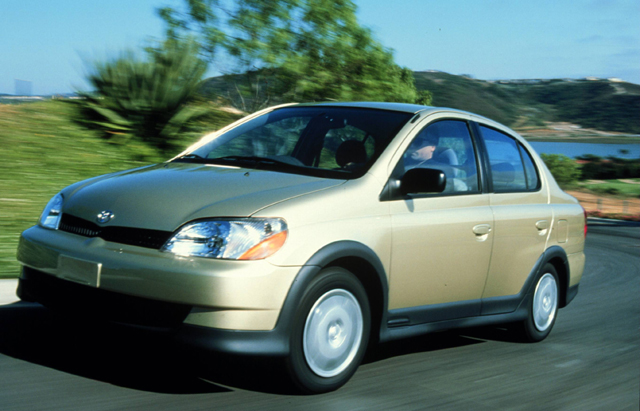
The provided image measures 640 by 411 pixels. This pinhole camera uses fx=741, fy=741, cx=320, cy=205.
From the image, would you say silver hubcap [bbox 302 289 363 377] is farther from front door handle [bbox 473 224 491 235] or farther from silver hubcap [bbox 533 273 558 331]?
silver hubcap [bbox 533 273 558 331]

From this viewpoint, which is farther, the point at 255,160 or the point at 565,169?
the point at 565,169

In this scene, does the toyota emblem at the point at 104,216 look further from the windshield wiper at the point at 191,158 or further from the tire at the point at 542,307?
the tire at the point at 542,307

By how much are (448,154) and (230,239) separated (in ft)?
6.62

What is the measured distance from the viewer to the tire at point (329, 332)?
3873 millimetres

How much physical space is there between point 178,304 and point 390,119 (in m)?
2.06

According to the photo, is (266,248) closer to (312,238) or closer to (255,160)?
(312,238)

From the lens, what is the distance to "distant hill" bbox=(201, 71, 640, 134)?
478ft

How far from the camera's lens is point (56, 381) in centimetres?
404

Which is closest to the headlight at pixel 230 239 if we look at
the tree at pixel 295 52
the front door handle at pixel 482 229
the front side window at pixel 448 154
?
the front side window at pixel 448 154

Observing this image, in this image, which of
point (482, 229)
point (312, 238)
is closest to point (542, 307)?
point (482, 229)

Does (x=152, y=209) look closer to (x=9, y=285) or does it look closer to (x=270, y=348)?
(x=270, y=348)

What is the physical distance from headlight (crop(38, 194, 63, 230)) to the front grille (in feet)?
0.68

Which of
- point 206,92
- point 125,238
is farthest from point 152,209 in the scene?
point 206,92

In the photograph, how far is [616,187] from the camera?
288 feet
